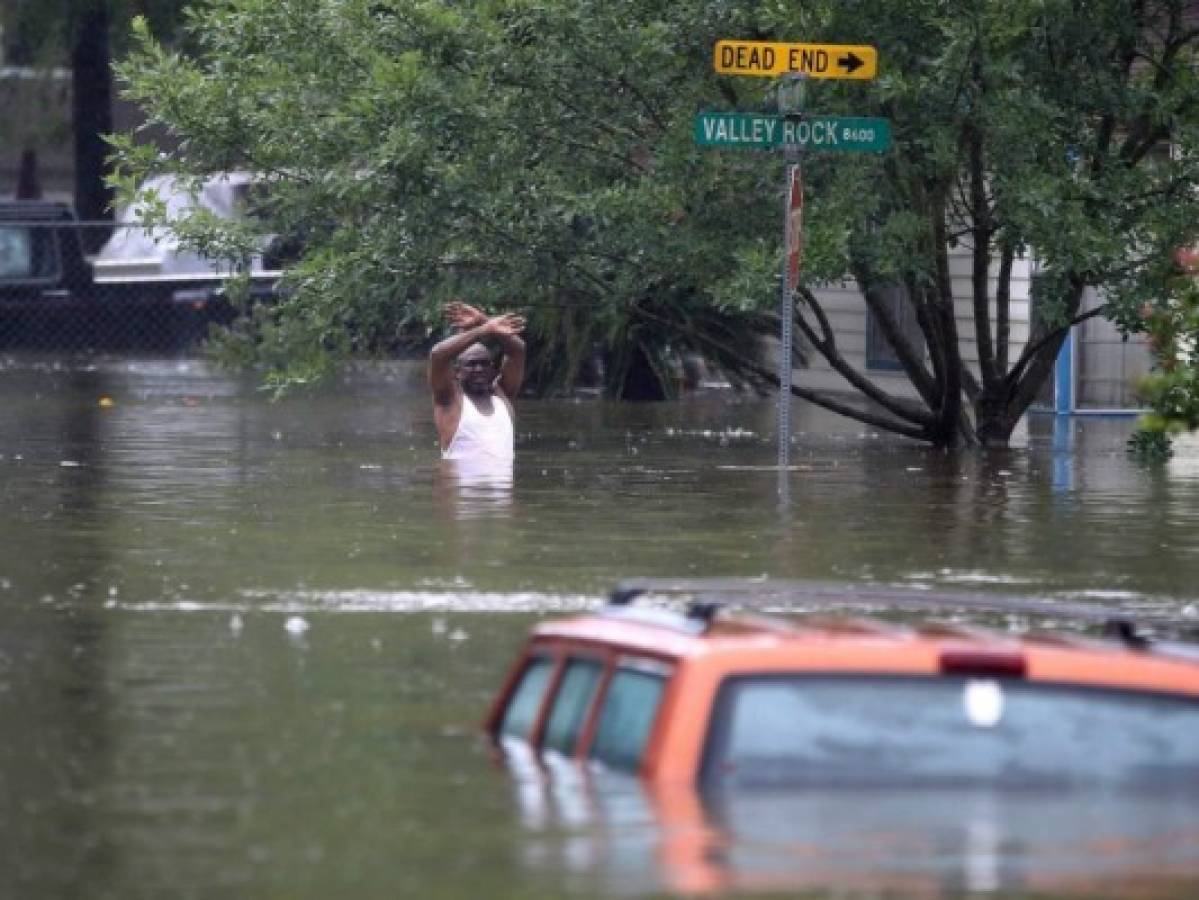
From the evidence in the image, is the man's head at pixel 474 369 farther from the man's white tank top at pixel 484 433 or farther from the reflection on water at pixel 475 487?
the reflection on water at pixel 475 487

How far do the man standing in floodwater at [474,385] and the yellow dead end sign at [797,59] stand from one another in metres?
2.29

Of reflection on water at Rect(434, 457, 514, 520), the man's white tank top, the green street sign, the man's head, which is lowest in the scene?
reflection on water at Rect(434, 457, 514, 520)

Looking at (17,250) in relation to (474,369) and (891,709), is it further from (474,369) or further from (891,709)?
(891,709)

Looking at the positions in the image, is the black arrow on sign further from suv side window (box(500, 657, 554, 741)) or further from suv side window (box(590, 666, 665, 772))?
suv side window (box(590, 666, 665, 772))

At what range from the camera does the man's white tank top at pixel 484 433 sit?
68.3 ft

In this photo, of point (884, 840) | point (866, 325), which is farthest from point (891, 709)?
point (866, 325)

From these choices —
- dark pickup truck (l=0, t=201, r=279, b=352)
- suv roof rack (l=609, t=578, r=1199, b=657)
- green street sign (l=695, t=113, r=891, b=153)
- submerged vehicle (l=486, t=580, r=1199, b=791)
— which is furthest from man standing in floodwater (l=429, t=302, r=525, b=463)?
dark pickup truck (l=0, t=201, r=279, b=352)

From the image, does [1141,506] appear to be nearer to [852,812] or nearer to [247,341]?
[247,341]

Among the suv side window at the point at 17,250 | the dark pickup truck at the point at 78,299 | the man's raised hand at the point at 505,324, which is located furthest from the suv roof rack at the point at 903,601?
the suv side window at the point at 17,250

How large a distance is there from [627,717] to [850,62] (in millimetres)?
11775

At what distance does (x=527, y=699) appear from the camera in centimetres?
905

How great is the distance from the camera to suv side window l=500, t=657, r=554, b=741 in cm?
886

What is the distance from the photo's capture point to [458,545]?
54.5ft

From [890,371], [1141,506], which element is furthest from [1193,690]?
[890,371]
